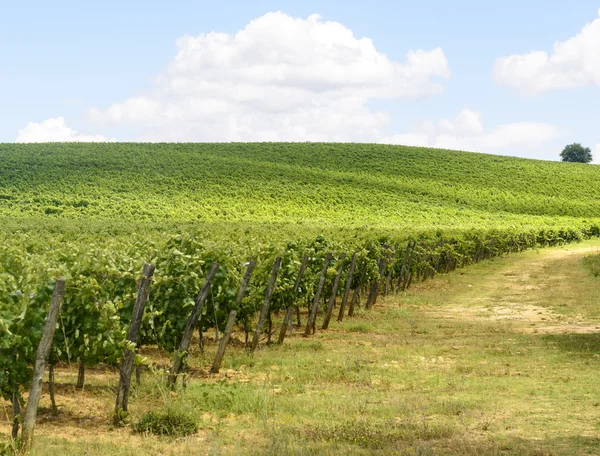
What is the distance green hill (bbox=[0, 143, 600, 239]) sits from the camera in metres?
68.8

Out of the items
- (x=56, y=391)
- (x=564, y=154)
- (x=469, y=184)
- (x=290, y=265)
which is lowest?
(x=56, y=391)

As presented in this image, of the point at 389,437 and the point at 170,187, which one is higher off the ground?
→ the point at 170,187

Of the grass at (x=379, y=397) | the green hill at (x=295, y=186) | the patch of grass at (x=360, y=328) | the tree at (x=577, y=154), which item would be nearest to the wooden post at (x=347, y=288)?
the grass at (x=379, y=397)

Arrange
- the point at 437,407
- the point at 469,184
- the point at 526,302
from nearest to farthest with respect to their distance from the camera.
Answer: the point at 437,407, the point at 526,302, the point at 469,184

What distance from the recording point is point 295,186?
284 ft

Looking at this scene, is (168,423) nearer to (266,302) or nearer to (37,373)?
(37,373)

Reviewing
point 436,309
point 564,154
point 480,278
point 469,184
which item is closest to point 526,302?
point 436,309

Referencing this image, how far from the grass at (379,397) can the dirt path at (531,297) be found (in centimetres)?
60

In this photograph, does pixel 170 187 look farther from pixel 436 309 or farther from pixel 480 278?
pixel 436 309

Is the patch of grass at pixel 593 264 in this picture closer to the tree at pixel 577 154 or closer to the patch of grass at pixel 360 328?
the patch of grass at pixel 360 328

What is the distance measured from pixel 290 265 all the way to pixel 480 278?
20.8 meters

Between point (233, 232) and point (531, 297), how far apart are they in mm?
11109

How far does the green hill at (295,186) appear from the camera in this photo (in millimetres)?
68812

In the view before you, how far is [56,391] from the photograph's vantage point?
11945mm
